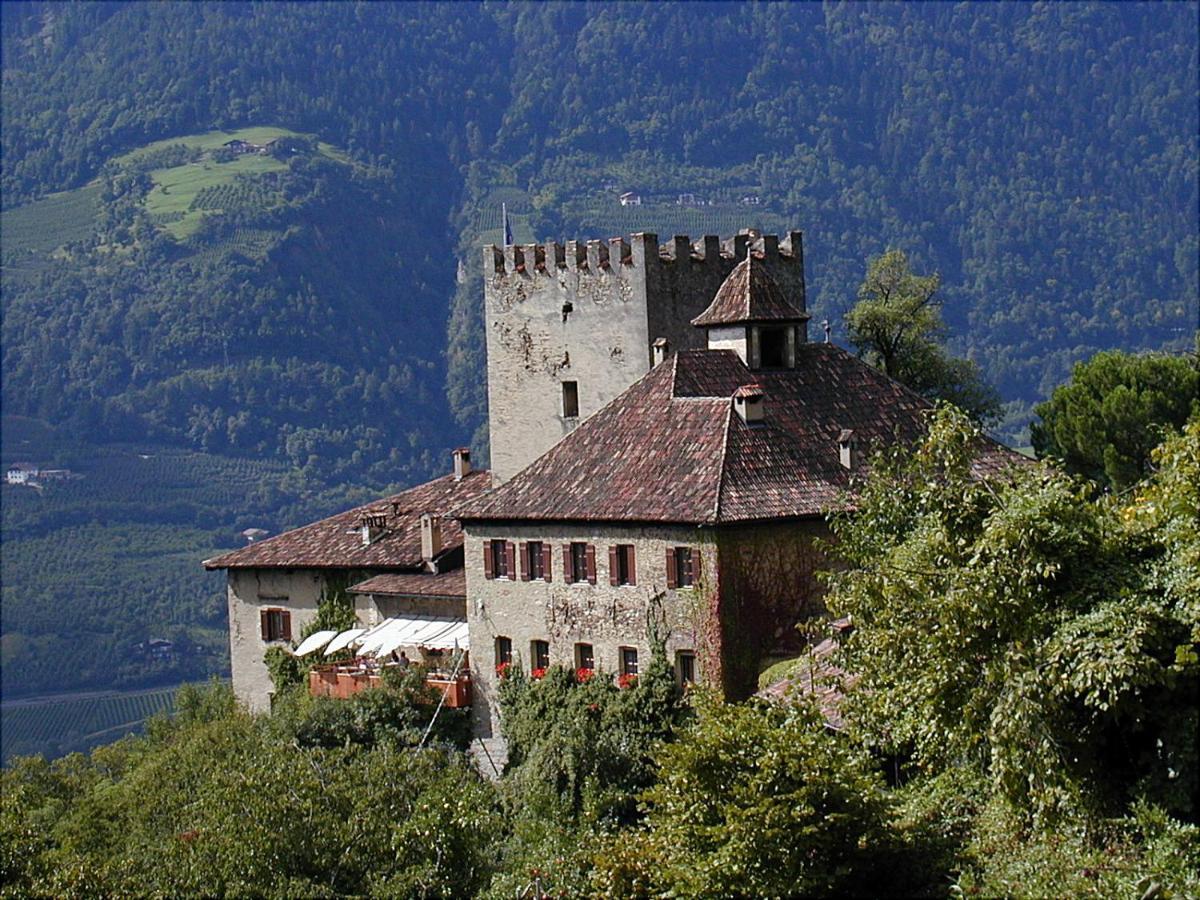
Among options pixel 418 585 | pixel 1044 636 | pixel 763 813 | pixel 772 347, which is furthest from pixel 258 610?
pixel 1044 636

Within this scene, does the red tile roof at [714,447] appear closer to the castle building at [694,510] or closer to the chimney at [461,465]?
the castle building at [694,510]

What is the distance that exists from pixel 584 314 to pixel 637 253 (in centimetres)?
272

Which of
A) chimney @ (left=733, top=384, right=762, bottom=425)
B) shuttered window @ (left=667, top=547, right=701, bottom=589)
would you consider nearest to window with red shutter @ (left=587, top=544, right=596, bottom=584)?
shuttered window @ (left=667, top=547, right=701, bottom=589)

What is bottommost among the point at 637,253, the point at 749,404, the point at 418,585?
the point at 418,585

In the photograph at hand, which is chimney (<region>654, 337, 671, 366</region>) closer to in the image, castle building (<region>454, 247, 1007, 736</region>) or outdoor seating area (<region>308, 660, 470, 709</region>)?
castle building (<region>454, 247, 1007, 736</region>)

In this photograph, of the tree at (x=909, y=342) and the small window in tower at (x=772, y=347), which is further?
the tree at (x=909, y=342)

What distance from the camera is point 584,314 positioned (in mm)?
60656

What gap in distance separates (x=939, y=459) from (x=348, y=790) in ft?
56.5

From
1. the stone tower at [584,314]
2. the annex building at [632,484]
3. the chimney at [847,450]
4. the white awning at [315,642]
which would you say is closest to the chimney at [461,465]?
the annex building at [632,484]

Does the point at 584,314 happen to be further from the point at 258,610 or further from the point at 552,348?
the point at 258,610

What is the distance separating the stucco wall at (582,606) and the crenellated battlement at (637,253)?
10262 millimetres

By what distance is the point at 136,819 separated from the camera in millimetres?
52531

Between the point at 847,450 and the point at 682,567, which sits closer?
the point at 682,567

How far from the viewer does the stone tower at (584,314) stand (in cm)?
5912
